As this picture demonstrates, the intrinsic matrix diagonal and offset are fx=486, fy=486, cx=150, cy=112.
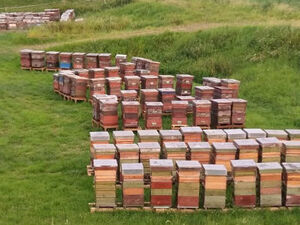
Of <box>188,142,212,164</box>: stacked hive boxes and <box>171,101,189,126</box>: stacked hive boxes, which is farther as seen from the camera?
<box>171,101,189,126</box>: stacked hive boxes

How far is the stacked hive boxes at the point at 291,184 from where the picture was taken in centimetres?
979

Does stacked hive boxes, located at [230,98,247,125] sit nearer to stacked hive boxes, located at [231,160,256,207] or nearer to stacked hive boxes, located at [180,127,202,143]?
stacked hive boxes, located at [180,127,202,143]

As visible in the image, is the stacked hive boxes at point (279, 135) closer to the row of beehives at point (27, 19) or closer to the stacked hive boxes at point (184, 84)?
the stacked hive boxes at point (184, 84)

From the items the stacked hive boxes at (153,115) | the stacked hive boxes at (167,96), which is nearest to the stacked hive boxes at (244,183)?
the stacked hive boxes at (153,115)

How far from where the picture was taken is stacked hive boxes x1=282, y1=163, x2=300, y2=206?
9789 millimetres

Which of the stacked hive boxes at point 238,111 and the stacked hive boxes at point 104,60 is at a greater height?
the stacked hive boxes at point 104,60

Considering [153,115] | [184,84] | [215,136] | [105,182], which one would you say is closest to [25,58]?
[184,84]

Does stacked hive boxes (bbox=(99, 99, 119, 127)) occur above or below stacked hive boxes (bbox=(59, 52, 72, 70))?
below

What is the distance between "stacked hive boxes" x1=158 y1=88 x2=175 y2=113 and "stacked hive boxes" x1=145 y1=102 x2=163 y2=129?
4.50ft

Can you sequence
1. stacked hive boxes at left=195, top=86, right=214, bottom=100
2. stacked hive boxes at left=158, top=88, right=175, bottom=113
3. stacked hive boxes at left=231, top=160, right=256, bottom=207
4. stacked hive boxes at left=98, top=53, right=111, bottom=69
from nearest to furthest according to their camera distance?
1. stacked hive boxes at left=231, top=160, right=256, bottom=207
2. stacked hive boxes at left=158, top=88, right=175, bottom=113
3. stacked hive boxes at left=195, top=86, right=214, bottom=100
4. stacked hive boxes at left=98, top=53, right=111, bottom=69

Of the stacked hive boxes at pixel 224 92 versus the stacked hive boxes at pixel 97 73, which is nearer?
the stacked hive boxes at pixel 224 92

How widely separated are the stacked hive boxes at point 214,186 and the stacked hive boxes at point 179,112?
5442mm

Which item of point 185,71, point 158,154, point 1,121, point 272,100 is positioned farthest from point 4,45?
point 158,154

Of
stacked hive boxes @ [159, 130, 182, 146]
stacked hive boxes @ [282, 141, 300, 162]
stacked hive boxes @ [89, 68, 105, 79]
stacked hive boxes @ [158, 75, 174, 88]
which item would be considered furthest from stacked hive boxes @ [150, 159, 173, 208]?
stacked hive boxes @ [89, 68, 105, 79]
